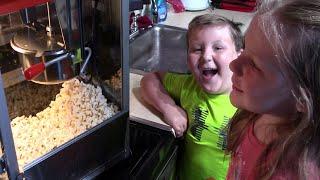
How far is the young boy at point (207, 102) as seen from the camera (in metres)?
1.24

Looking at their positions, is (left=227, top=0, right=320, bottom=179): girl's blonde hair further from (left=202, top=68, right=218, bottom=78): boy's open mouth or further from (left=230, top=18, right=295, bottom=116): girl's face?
(left=202, top=68, right=218, bottom=78): boy's open mouth

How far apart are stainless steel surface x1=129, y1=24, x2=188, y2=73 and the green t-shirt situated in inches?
21.7

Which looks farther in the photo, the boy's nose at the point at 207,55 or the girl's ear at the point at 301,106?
the boy's nose at the point at 207,55

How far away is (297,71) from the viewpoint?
691 millimetres

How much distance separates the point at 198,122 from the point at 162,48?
769mm

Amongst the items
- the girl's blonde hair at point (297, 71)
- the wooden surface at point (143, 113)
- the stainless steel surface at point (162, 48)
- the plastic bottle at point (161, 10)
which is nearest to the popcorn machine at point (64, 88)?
the wooden surface at point (143, 113)

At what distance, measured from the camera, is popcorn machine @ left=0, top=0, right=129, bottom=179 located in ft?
3.00

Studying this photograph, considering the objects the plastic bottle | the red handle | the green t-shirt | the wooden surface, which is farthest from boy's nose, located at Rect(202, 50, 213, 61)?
the plastic bottle

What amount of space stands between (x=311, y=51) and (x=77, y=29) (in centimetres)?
58

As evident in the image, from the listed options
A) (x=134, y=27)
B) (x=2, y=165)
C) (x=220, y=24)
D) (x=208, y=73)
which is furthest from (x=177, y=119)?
(x=134, y=27)

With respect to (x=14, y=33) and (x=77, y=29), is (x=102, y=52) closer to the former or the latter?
(x=77, y=29)

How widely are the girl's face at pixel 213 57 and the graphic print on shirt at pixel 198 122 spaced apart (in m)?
0.07

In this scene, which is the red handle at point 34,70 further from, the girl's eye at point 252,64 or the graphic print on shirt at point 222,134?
the graphic print on shirt at point 222,134

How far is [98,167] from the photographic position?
1099mm
